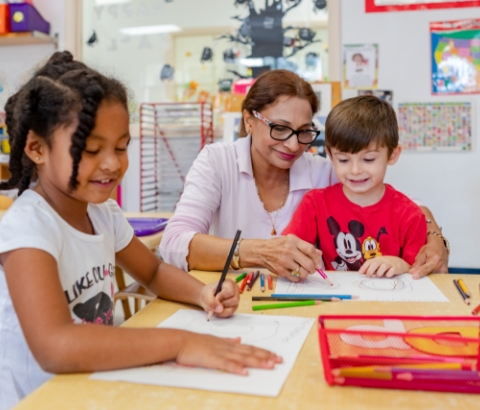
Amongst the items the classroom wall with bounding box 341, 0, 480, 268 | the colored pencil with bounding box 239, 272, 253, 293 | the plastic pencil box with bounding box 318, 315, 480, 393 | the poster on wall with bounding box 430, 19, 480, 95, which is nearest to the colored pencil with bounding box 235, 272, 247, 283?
the colored pencil with bounding box 239, 272, 253, 293

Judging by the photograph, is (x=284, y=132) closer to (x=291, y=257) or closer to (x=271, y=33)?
(x=291, y=257)

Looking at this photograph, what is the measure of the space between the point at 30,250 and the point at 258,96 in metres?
0.95

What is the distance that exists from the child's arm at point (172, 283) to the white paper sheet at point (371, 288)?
0.59 feet

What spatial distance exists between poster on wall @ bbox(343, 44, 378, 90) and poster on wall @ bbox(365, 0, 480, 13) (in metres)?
0.18

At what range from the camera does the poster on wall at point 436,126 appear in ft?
8.14

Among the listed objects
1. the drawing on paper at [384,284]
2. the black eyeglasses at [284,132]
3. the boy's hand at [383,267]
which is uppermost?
the black eyeglasses at [284,132]

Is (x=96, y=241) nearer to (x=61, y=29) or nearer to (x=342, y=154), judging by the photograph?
(x=342, y=154)

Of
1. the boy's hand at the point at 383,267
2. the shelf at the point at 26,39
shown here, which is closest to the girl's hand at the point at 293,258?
the boy's hand at the point at 383,267

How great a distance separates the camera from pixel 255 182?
63.0 inches

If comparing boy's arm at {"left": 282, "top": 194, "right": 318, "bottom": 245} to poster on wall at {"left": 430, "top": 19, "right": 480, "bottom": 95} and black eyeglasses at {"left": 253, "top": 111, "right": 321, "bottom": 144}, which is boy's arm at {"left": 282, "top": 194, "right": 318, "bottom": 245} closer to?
black eyeglasses at {"left": 253, "top": 111, "right": 321, "bottom": 144}

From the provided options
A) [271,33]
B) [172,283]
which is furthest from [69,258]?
[271,33]

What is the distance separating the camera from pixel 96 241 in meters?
0.89

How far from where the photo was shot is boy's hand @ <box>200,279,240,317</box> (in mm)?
838

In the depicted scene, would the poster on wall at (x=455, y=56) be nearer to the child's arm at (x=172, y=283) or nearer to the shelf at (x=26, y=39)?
the child's arm at (x=172, y=283)
